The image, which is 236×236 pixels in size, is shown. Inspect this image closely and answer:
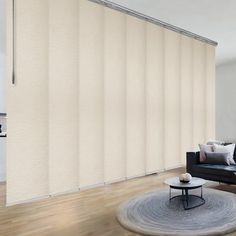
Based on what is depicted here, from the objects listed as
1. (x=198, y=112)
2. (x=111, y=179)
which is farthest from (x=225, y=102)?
(x=111, y=179)

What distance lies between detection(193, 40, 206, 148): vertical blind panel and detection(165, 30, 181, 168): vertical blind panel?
632 mm

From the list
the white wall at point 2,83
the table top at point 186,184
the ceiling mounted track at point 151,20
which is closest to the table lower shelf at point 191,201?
the table top at point 186,184

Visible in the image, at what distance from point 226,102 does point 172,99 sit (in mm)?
3411

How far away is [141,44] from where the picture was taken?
5020 millimetres

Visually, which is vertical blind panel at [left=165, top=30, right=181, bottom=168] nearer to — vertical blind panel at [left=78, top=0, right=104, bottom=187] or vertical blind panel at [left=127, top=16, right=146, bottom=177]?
vertical blind panel at [left=127, top=16, right=146, bottom=177]

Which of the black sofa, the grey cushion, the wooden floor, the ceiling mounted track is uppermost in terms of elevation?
Result: the ceiling mounted track

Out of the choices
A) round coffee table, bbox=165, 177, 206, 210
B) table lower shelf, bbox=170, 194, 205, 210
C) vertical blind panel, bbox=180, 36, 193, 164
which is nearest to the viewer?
round coffee table, bbox=165, 177, 206, 210

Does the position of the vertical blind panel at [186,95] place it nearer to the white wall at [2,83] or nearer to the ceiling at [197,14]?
the ceiling at [197,14]

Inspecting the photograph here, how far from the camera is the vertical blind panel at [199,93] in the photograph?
20.2ft

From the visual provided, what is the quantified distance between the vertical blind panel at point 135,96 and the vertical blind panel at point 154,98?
15 centimetres

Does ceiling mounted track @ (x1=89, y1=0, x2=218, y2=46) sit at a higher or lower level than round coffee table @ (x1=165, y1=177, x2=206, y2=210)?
higher

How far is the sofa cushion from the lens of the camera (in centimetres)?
406

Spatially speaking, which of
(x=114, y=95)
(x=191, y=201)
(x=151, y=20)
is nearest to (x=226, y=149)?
(x=191, y=201)

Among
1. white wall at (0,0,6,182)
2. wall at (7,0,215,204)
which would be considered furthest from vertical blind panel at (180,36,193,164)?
white wall at (0,0,6,182)
